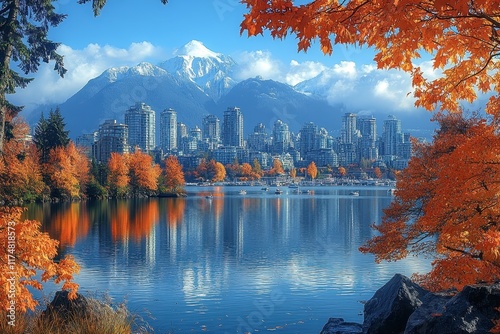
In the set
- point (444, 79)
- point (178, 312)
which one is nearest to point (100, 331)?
point (444, 79)

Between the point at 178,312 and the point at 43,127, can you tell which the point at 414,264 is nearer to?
the point at 178,312

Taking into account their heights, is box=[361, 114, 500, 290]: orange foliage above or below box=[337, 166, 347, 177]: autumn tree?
below

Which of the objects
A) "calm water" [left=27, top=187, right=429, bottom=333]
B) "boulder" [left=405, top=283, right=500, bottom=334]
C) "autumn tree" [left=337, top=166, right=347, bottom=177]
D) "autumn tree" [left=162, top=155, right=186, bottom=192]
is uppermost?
"autumn tree" [left=337, top=166, right=347, bottom=177]

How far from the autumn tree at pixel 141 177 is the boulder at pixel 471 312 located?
2712 inches

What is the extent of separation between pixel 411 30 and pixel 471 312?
3.33 meters

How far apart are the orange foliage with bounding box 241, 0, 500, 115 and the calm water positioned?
9150 mm

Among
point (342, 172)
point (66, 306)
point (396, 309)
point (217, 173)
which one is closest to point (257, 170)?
point (217, 173)

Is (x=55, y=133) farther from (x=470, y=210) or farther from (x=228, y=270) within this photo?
(x=470, y=210)

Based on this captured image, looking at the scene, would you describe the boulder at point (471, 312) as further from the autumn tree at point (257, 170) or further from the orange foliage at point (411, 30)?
the autumn tree at point (257, 170)

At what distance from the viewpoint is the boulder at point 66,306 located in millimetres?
8367

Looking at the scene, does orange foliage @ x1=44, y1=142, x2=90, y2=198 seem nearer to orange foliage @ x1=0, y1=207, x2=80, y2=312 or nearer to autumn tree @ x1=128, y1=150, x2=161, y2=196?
autumn tree @ x1=128, y1=150, x2=161, y2=196

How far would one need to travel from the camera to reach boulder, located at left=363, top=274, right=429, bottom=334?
8867 millimetres

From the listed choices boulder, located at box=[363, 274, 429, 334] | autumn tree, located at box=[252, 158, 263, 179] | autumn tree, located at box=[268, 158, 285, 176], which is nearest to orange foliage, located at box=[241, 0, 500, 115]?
boulder, located at box=[363, 274, 429, 334]

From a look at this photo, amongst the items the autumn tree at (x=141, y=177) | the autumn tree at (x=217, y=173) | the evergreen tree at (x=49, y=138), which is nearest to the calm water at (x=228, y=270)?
the evergreen tree at (x=49, y=138)
